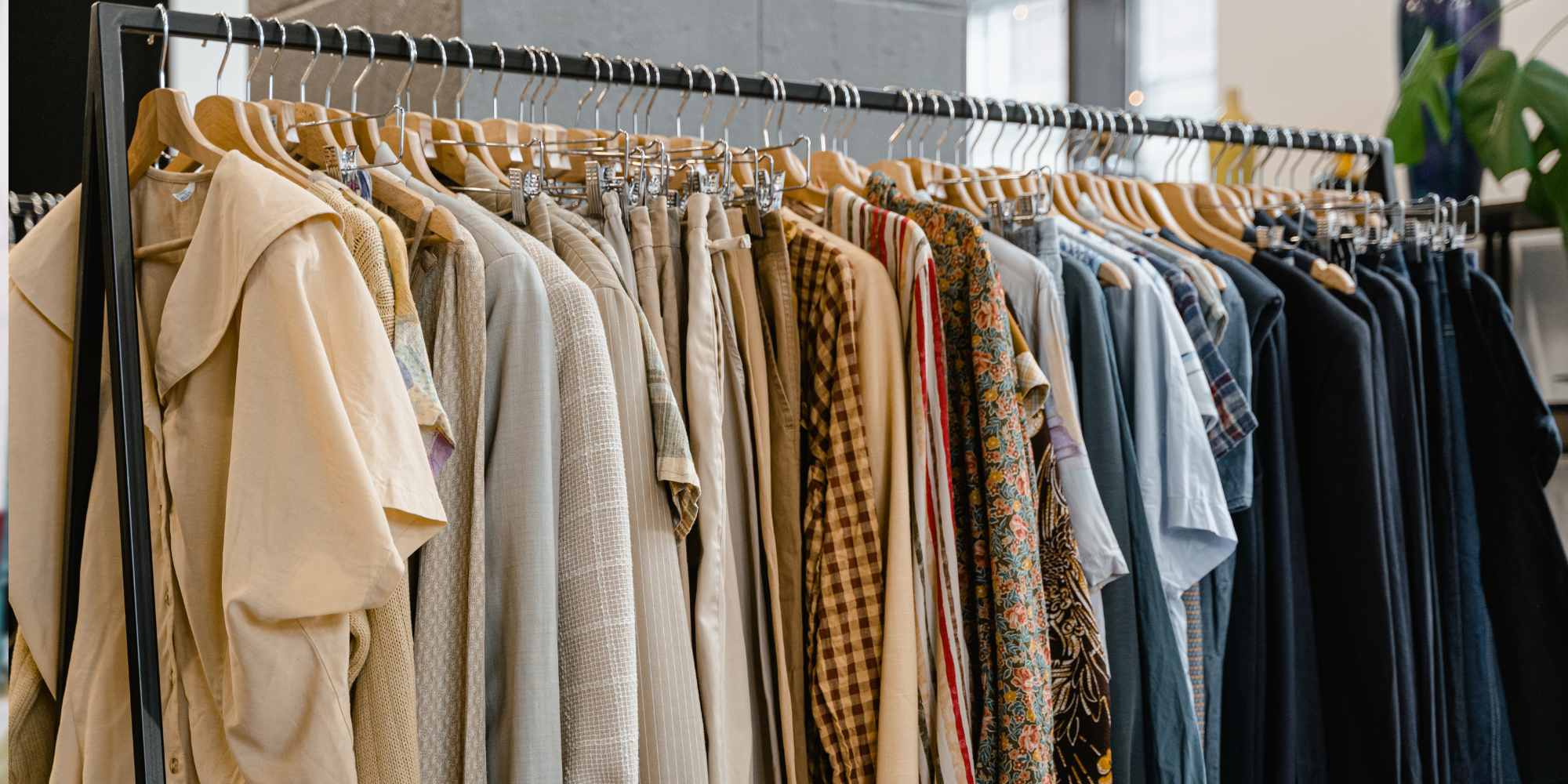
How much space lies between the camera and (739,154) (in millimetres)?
1654

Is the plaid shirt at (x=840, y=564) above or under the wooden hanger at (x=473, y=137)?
under

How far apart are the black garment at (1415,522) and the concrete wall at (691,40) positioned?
92 centimetres

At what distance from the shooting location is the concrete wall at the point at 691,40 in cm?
201

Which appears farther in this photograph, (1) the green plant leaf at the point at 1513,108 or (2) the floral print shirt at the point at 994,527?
(1) the green plant leaf at the point at 1513,108

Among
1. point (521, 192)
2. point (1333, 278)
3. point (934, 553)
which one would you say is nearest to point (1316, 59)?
point (1333, 278)

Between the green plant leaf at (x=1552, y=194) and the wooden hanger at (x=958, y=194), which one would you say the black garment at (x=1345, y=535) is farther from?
the green plant leaf at (x=1552, y=194)

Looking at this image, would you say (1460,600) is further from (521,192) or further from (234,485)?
(234,485)

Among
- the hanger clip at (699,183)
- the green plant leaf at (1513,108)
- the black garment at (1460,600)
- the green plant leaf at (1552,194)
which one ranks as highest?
the green plant leaf at (1513,108)

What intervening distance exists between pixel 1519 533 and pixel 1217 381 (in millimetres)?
577

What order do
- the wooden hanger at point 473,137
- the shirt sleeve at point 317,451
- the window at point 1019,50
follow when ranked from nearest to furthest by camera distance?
1. the shirt sleeve at point 317,451
2. the wooden hanger at point 473,137
3. the window at point 1019,50

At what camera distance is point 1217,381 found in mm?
1708

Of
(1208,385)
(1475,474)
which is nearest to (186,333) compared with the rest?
(1208,385)

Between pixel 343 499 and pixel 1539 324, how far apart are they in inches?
105

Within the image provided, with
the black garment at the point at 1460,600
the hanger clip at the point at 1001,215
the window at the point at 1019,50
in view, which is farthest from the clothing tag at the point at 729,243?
the window at the point at 1019,50
